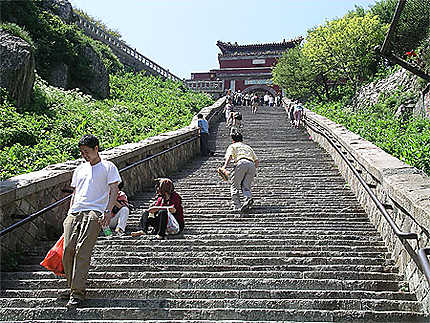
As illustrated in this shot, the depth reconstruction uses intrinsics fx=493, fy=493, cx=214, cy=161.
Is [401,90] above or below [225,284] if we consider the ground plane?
above

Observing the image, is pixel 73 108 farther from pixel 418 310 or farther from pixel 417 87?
pixel 418 310

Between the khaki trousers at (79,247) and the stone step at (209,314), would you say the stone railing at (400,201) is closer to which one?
the stone step at (209,314)

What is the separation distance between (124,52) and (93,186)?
30.0 metres

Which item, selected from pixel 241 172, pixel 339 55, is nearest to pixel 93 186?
pixel 241 172

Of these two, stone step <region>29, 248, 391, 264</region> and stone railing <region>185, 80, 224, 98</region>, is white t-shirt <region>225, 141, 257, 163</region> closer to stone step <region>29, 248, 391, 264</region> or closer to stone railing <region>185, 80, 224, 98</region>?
stone step <region>29, 248, 391, 264</region>

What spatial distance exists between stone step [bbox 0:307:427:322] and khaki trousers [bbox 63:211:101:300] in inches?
9.4

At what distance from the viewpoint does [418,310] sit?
4031 millimetres

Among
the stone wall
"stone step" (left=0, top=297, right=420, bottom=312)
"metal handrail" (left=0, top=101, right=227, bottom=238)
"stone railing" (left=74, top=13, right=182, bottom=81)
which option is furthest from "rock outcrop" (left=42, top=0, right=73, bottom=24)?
"stone step" (left=0, top=297, right=420, bottom=312)

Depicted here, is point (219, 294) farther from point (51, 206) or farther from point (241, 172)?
point (241, 172)

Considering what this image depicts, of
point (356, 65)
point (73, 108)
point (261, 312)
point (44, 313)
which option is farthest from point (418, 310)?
point (356, 65)

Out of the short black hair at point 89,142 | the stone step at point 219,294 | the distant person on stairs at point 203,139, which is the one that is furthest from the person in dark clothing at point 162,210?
the distant person on stairs at point 203,139

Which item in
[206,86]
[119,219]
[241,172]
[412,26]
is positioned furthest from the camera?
[206,86]

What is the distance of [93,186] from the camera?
14.9 feet

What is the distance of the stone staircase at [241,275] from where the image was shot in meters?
4.10
